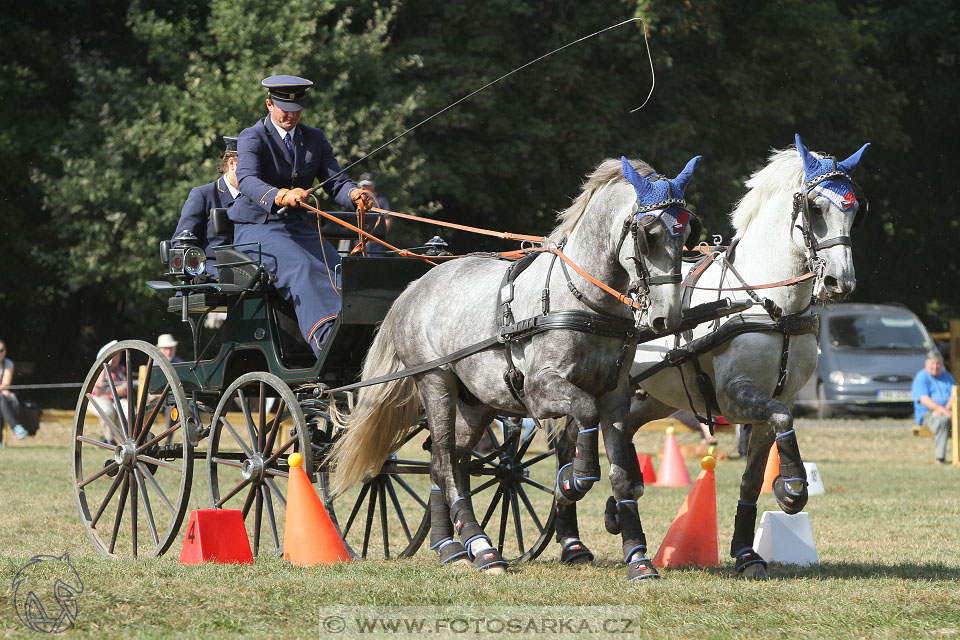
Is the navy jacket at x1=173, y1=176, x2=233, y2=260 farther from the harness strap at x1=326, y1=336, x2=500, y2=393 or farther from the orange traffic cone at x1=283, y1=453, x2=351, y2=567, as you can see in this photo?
the orange traffic cone at x1=283, y1=453, x2=351, y2=567

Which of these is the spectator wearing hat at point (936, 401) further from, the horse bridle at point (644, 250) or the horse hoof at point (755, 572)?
the horse bridle at point (644, 250)

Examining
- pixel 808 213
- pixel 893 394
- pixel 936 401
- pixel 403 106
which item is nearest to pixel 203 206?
pixel 808 213

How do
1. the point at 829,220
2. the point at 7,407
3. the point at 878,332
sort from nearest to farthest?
the point at 829,220
the point at 7,407
the point at 878,332

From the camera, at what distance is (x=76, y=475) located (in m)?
8.38

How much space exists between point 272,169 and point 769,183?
3.01m

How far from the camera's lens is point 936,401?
16.8 meters

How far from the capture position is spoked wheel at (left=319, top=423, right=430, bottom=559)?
782cm

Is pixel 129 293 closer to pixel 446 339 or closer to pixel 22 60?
Result: pixel 22 60

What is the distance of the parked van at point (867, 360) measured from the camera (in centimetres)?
2020

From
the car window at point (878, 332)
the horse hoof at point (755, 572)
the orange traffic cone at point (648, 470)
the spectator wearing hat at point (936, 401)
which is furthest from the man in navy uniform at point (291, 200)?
the car window at point (878, 332)

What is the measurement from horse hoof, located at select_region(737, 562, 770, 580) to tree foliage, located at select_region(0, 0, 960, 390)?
37.2ft

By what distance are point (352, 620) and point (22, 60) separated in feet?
56.9

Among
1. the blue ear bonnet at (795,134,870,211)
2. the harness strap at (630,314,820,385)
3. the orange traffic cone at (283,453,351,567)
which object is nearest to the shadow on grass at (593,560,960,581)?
the harness strap at (630,314,820,385)

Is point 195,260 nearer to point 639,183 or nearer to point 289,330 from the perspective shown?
point 289,330
